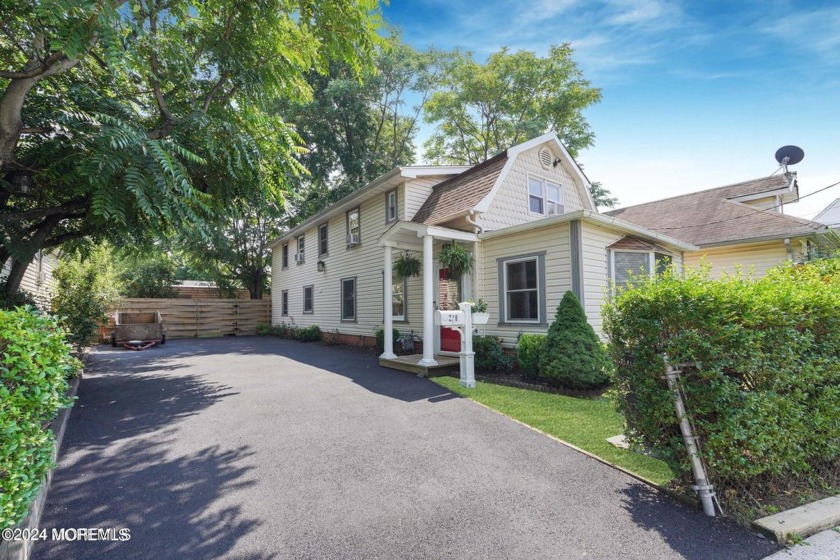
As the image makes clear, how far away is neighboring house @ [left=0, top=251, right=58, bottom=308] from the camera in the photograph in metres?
9.09

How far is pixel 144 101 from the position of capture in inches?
245

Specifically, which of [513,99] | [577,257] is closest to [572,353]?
[577,257]

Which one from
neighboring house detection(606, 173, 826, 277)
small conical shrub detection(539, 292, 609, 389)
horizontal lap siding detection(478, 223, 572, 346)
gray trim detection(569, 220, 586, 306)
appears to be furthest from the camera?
neighboring house detection(606, 173, 826, 277)

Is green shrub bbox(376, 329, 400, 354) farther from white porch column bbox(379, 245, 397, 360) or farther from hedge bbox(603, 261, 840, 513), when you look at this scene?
hedge bbox(603, 261, 840, 513)

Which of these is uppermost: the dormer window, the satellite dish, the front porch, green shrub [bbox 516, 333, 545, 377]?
the satellite dish

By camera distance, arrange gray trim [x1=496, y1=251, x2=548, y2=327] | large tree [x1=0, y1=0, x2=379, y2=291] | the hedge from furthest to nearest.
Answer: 1. gray trim [x1=496, y1=251, x2=548, y2=327]
2. large tree [x1=0, y1=0, x2=379, y2=291]
3. the hedge

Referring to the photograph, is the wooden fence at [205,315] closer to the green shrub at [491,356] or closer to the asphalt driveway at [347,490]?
the asphalt driveway at [347,490]

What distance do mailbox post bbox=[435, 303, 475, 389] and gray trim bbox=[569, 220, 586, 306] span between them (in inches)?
89.1

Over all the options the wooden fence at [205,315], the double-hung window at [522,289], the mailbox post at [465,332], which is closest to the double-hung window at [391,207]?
the double-hung window at [522,289]

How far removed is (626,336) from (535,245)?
522cm

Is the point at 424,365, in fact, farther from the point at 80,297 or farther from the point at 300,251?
the point at 300,251

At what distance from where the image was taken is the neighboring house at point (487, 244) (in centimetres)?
782

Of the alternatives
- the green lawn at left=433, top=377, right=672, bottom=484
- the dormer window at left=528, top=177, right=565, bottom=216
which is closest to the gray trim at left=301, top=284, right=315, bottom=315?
the dormer window at left=528, top=177, right=565, bottom=216

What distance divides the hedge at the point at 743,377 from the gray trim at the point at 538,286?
4.82m
